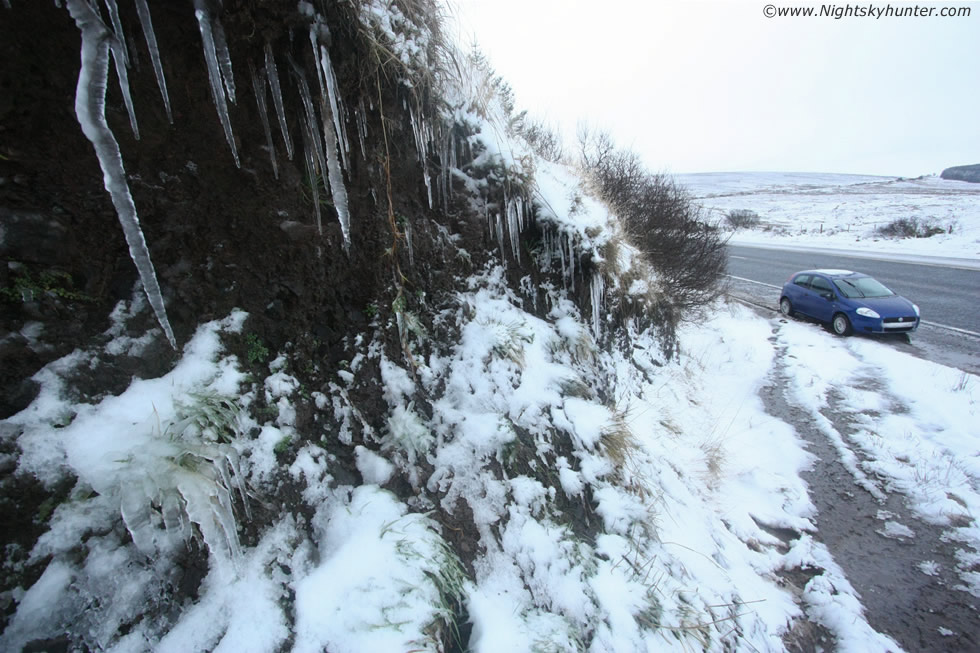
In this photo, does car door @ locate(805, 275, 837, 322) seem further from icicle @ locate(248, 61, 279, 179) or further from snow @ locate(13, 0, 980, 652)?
icicle @ locate(248, 61, 279, 179)

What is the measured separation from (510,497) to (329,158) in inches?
85.8

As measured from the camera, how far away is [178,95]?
1980 millimetres

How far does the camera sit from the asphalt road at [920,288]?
26.1 feet

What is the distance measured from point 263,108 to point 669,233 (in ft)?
23.9

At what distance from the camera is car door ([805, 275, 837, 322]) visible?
9.29m

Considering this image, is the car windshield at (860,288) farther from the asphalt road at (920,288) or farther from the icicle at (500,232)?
the icicle at (500,232)

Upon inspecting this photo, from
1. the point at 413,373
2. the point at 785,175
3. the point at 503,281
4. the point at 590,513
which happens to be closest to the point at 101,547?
the point at 413,373

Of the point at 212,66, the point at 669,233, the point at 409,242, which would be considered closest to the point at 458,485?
the point at 409,242

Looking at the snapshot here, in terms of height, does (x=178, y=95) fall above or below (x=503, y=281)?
above

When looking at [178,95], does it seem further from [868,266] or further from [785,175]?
[785,175]

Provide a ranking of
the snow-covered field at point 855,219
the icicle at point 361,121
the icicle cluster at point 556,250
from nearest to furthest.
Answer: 1. the icicle at point 361,121
2. the icicle cluster at point 556,250
3. the snow-covered field at point 855,219

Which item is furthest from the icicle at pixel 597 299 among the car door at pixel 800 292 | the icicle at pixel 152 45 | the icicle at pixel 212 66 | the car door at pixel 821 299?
the car door at pixel 800 292

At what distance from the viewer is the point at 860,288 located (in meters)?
9.21

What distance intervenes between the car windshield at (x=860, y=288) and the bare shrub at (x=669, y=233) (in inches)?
113
